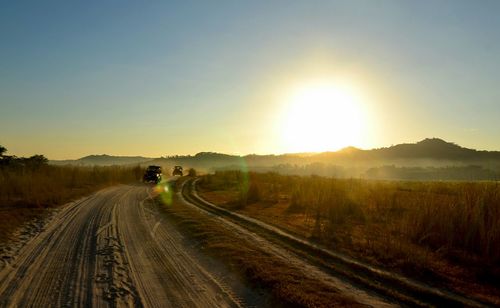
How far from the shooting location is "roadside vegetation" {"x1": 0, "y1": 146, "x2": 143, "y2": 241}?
1741 centimetres

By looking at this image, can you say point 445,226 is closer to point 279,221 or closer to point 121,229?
point 279,221

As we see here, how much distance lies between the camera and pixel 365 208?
67.7 feet

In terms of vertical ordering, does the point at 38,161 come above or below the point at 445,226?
above

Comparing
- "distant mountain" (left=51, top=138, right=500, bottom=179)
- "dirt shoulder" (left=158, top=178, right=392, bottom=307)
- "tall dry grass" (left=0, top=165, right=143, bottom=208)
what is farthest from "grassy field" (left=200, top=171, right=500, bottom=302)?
"distant mountain" (left=51, top=138, right=500, bottom=179)

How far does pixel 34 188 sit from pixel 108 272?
2002cm

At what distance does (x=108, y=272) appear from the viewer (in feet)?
29.0

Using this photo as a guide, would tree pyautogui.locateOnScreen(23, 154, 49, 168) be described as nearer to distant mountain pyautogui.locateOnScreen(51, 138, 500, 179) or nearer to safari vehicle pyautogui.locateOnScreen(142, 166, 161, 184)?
safari vehicle pyautogui.locateOnScreen(142, 166, 161, 184)

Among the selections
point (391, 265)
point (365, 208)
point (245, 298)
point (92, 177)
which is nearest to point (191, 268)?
point (245, 298)

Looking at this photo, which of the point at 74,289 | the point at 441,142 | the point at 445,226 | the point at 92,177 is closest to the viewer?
the point at 74,289

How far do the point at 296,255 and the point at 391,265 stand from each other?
96.5 inches

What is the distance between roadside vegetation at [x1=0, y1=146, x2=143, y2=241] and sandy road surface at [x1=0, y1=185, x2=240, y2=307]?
262 cm

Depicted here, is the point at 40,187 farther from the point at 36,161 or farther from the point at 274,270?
the point at 274,270

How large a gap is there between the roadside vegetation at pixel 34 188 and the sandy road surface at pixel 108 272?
2.62 m

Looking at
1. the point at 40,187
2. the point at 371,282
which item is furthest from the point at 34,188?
the point at 371,282
